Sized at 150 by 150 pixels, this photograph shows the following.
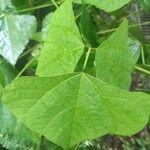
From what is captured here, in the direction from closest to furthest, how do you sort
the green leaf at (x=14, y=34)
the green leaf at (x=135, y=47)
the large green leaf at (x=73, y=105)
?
the large green leaf at (x=73, y=105) < the green leaf at (x=14, y=34) < the green leaf at (x=135, y=47)

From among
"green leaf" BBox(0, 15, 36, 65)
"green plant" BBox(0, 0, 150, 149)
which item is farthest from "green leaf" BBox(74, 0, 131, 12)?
"green leaf" BBox(0, 15, 36, 65)

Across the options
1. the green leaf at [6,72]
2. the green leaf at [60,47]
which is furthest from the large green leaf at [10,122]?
the green leaf at [60,47]

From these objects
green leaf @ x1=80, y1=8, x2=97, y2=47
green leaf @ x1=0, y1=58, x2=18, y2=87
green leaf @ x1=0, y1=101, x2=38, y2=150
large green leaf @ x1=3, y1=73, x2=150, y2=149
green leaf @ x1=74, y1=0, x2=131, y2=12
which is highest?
green leaf @ x1=74, y1=0, x2=131, y2=12

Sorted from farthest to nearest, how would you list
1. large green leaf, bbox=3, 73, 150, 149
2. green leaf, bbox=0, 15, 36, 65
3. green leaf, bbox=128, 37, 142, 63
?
green leaf, bbox=128, 37, 142, 63 < green leaf, bbox=0, 15, 36, 65 < large green leaf, bbox=3, 73, 150, 149

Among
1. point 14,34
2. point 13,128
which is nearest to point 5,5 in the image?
point 14,34

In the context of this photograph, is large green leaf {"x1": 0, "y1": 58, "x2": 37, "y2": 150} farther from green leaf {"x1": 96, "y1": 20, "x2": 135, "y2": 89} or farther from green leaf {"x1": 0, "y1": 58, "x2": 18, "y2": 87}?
green leaf {"x1": 96, "y1": 20, "x2": 135, "y2": 89}

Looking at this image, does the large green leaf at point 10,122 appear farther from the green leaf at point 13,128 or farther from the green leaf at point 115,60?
the green leaf at point 115,60

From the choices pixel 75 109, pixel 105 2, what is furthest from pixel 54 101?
pixel 105 2
